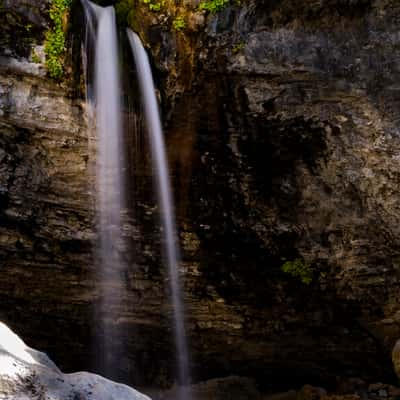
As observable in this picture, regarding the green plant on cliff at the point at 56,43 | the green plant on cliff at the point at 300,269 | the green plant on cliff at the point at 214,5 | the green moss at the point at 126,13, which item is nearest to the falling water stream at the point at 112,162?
the green moss at the point at 126,13

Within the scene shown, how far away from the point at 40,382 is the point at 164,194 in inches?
176

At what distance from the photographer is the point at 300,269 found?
7.46 meters

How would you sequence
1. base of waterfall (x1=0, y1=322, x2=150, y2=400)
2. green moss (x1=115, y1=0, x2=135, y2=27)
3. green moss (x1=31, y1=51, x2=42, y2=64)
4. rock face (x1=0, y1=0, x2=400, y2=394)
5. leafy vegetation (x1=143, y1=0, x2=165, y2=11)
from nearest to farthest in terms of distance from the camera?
base of waterfall (x1=0, y1=322, x2=150, y2=400) < green moss (x1=31, y1=51, x2=42, y2=64) < rock face (x1=0, y1=0, x2=400, y2=394) < leafy vegetation (x1=143, y1=0, x2=165, y2=11) < green moss (x1=115, y1=0, x2=135, y2=27)

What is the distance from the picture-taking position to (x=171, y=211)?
281 inches

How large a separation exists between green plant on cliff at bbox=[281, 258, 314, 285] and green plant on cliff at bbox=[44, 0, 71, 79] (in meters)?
4.31

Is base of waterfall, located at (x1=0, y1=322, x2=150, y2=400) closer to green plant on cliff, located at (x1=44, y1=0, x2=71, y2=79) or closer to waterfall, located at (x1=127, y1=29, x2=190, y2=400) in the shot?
green plant on cliff, located at (x1=44, y1=0, x2=71, y2=79)

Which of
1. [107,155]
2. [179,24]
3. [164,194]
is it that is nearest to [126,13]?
[179,24]

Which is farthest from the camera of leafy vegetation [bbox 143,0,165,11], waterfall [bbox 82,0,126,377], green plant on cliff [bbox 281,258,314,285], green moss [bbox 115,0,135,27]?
green plant on cliff [bbox 281,258,314,285]

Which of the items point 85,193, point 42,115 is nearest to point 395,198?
point 85,193

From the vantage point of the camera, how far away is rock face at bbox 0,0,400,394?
6551 mm

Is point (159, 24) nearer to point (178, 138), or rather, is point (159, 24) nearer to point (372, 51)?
point (178, 138)

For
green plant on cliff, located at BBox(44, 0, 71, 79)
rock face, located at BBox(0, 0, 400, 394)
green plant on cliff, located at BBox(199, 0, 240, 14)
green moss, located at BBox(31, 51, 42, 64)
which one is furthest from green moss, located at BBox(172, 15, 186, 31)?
green moss, located at BBox(31, 51, 42, 64)

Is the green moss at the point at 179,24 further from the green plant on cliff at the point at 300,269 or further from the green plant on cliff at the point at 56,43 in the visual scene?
the green plant on cliff at the point at 300,269

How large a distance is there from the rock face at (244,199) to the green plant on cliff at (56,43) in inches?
5.7
